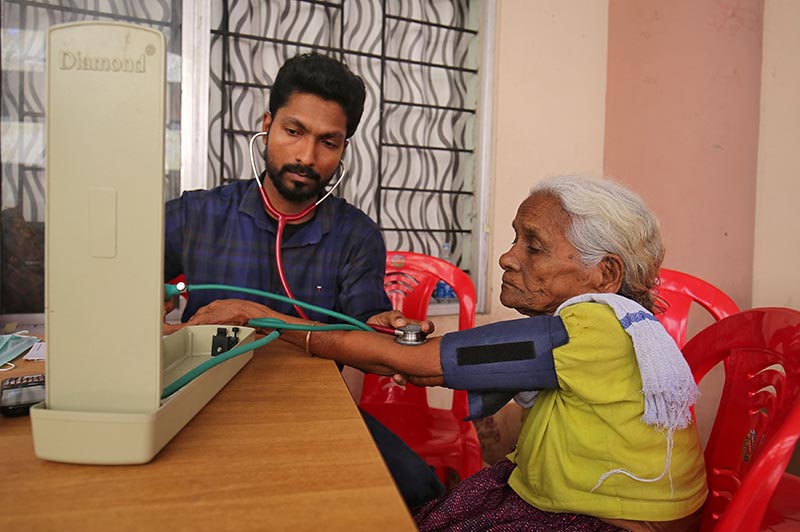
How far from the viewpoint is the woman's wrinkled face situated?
3.72 ft

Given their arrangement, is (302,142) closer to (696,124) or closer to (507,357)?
(507,357)

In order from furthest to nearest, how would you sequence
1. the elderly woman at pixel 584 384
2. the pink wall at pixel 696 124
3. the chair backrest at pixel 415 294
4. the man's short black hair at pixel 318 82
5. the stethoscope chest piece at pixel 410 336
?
the pink wall at pixel 696 124
the chair backrest at pixel 415 294
the man's short black hair at pixel 318 82
the stethoscope chest piece at pixel 410 336
the elderly woman at pixel 584 384

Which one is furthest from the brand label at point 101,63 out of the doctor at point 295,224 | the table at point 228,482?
the doctor at point 295,224

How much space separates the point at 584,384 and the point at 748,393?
40 cm

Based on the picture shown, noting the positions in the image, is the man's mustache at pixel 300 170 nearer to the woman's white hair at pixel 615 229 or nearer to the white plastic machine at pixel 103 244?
the woman's white hair at pixel 615 229

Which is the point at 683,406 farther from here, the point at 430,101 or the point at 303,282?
the point at 430,101

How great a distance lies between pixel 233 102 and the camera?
278 cm

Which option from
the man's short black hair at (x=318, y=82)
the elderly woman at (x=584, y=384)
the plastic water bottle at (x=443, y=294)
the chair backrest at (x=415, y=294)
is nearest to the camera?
the elderly woman at (x=584, y=384)

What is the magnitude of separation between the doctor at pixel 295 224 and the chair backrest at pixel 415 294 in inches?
18.0

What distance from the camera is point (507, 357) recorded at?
952 millimetres

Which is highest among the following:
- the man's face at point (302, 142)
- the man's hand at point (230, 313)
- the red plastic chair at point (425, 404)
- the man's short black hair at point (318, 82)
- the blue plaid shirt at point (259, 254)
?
the man's short black hair at point (318, 82)

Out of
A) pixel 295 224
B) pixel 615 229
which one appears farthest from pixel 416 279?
pixel 615 229

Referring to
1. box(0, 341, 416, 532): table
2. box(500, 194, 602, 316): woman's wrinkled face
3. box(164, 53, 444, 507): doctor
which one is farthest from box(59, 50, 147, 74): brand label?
box(164, 53, 444, 507): doctor

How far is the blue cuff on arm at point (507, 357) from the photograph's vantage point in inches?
37.2
